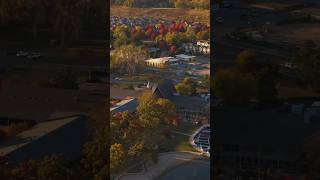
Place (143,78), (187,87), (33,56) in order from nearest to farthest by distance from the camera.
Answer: (187,87) < (143,78) < (33,56)

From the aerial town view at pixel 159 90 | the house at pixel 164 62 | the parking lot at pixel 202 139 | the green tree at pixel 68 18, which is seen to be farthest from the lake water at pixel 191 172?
the green tree at pixel 68 18

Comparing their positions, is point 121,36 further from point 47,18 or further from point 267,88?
point 267,88

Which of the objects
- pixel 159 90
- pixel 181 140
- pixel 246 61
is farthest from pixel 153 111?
pixel 246 61

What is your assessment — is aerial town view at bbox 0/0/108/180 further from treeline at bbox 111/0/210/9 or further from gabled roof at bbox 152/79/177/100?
gabled roof at bbox 152/79/177/100

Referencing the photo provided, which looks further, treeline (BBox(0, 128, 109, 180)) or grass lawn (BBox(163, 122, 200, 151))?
treeline (BBox(0, 128, 109, 180))

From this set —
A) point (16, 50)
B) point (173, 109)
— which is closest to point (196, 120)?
point (173, 109)

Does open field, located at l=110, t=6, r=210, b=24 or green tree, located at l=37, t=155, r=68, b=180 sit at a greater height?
open field, located at l=110, t=6, r=210, b=24

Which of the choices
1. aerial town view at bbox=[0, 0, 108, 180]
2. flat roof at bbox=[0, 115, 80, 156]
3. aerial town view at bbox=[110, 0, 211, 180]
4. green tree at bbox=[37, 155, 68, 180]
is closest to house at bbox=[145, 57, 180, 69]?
aerial town view at bbox=[110, 0, 211, 180]
